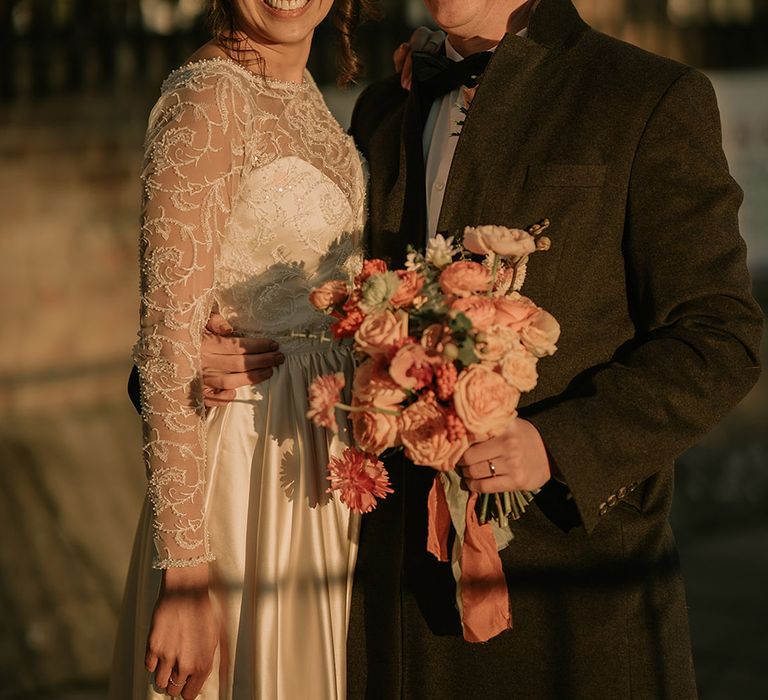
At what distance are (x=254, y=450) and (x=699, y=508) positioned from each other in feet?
17.6

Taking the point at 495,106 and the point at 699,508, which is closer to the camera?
the point at 495,106

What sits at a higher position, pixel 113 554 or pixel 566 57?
pixel 566 57

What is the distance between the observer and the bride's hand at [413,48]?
2.88m

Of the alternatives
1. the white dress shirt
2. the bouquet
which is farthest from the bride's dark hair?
the bouquet

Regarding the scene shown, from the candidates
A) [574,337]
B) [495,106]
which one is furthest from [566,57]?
A: [574,337]

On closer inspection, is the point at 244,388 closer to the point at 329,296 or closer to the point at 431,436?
the point at 329,296

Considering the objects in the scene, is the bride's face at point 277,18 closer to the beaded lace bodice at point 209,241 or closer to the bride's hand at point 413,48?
the beaded lace bodice at point 209,241

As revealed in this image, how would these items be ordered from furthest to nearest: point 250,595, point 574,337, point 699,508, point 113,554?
point 699,508 → point 113,554 → point 250,595 → point 574,337

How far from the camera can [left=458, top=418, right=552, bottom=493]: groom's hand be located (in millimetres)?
2141

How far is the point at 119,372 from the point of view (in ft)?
26.0

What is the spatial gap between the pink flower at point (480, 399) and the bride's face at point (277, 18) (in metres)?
1.07

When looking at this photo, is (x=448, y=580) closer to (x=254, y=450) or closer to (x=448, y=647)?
(x=448, y=647)

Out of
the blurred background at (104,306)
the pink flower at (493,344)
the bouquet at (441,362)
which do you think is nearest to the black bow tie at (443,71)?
the bouquet at (441,362)

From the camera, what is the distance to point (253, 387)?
2.65 metres
